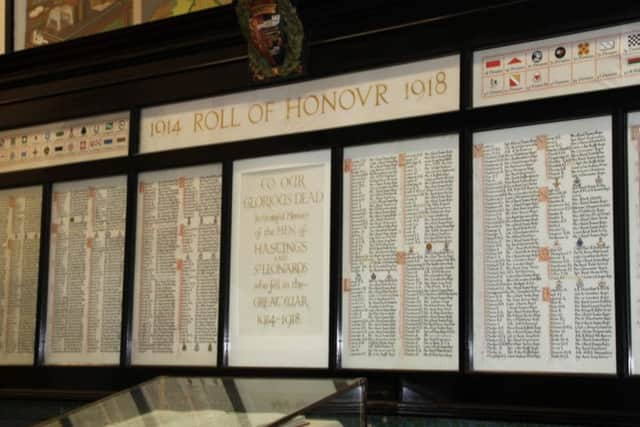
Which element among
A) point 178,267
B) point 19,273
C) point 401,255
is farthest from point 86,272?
point 401,255

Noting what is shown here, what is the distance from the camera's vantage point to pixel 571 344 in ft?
13.5

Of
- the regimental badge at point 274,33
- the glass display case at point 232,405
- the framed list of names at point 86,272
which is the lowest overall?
the glass display case at point 232,405

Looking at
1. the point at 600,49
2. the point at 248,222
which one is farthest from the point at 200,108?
the point at 600,49

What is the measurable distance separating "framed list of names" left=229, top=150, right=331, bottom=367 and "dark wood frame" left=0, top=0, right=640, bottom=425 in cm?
6

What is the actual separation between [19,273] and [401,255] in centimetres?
264

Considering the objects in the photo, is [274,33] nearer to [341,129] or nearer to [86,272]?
[341,129]

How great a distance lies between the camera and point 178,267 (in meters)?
5.34

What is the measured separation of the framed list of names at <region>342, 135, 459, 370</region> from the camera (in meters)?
4.46

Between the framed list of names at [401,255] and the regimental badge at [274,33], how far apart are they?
58 cm

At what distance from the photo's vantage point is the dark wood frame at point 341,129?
161 inches

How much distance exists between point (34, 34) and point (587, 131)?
3.78m

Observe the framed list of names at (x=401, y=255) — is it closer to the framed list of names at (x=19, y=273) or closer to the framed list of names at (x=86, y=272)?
the framed list of names at (x=86, y=272)

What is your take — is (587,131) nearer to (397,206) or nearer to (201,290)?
(397,206)

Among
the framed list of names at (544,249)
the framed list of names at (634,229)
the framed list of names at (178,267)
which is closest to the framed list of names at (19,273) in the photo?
the framed list of names at (178,267)
